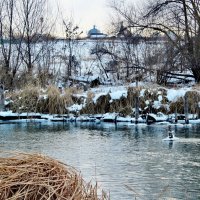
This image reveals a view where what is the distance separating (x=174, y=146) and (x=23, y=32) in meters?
21.7

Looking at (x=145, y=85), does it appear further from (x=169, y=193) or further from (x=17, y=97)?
(x=169, y=193)

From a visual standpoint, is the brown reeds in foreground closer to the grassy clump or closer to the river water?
the river water

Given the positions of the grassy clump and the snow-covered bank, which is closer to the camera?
the snow-covered bank

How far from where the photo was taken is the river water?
839cm

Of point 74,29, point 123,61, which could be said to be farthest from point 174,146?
point 74,29

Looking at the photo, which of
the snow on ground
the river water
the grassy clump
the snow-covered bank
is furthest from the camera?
the grassy clump

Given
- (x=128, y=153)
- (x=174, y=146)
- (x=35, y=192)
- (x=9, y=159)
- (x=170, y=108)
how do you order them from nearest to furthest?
(x=35, y=192) < (x=9, y=159) < (x=128, y=153) < (x=174, y=146) < (x=170, y=108)

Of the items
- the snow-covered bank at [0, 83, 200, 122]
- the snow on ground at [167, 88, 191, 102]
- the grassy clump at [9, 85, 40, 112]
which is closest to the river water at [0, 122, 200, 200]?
the snow-covered bank at [0, 83, 200, 122]

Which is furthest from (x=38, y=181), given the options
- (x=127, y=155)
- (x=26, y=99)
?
(x=26, y=99)

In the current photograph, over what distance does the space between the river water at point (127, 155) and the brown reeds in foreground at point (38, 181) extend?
2.44 m

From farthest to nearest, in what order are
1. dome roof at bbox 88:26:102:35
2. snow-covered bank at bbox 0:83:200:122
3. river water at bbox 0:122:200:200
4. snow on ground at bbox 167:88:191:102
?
dome roof at bbox 88:26:102:35, snow on ground at bbox 167:88:191:102, snow-covered bank at bbox 0:83:200:122, river water at bbox 0:122:200:200

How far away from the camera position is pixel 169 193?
789 centimetres

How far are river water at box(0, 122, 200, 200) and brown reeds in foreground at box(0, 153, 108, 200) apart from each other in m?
2.44

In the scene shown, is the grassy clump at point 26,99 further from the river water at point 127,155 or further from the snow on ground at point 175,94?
the snow on ground at point 175,94
